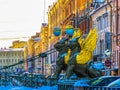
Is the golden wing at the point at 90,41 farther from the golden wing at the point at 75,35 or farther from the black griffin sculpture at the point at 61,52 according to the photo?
the black griffin sculpture at the point at 61,52

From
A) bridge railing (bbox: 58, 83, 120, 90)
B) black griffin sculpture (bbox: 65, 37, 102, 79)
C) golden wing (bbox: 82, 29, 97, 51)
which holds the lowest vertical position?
bridge railing (bbox: 58, 83, 120, 90)

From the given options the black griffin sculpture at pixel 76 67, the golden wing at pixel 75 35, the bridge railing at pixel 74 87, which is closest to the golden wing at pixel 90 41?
the black griffin sculpture at pixel 76 67

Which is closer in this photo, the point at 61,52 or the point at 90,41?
the point at 90,41

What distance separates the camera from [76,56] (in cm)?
2880

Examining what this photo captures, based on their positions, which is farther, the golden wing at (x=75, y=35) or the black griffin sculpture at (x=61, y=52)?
the black griffin sculpture at (x=61, y=52)

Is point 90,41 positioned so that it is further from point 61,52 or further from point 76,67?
point 61,52

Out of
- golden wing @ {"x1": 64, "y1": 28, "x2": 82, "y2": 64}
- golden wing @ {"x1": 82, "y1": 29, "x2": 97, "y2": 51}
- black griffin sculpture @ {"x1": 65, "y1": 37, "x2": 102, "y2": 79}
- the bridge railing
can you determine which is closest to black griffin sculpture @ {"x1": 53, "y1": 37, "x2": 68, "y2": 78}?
golden wing @ {"x1": 64, "y1": 28, "x2": 82, "y2": 64}

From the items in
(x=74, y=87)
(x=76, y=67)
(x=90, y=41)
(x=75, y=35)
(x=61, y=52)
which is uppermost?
(x=75, y=35)

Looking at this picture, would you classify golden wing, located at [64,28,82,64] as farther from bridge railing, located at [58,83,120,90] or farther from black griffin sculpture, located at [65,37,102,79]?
bridge railing, located at [58,83,120,90]

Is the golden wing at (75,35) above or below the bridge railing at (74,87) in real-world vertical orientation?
above

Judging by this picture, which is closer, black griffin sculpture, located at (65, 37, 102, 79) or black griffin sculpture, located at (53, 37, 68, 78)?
black griffin sculpture, located at (65, 37, 102, 79)

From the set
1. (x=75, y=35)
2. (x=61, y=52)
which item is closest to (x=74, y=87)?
(x=75, y=35)

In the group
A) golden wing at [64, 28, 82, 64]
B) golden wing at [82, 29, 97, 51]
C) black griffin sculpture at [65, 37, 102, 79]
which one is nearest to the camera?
black griffin sculpture at [65, 37, 102, 79]

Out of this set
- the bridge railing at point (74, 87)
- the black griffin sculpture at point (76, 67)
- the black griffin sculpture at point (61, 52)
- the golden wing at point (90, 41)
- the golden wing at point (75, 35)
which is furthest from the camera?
the black griffin sculpture at point (61, 52)
